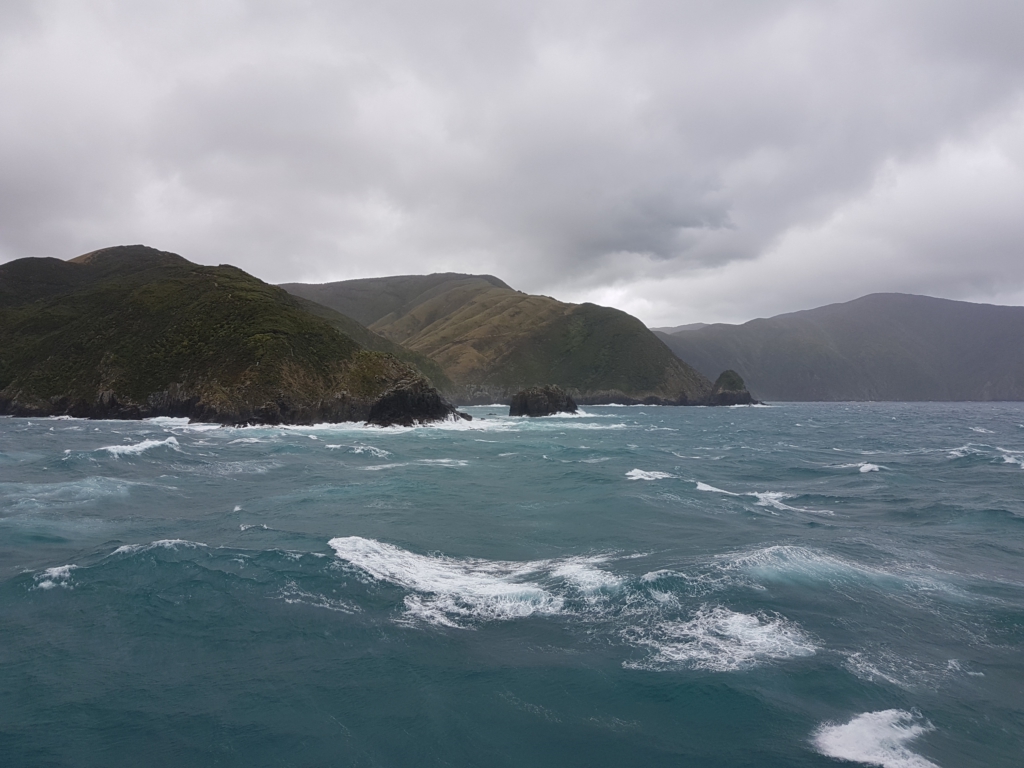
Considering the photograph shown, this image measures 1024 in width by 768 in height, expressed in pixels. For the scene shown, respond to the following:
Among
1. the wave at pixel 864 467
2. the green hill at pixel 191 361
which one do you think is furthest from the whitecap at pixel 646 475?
the green hill at pixel 191 361

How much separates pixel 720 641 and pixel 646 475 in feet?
79.3

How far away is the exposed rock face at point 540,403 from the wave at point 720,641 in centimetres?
10674

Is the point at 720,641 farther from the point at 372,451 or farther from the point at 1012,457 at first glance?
the point at 1012,457

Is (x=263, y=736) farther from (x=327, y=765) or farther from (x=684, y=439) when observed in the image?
(x=684, y=439)

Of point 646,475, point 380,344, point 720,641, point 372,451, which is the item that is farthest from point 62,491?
point 380,344

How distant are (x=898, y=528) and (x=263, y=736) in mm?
23594

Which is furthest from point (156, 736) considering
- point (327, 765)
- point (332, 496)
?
point (332, 496)

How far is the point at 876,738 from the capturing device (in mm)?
9344

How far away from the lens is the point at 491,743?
9172 millimetres

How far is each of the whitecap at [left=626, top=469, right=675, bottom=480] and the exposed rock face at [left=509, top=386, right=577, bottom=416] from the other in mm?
82366

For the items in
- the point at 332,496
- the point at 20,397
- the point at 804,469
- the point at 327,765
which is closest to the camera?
the point at 327,765

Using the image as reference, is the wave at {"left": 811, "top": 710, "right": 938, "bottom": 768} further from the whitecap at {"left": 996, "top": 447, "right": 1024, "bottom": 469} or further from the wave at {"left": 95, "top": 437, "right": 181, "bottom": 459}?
the whitecap at {"left": 996, "top": 447, "right": 1024, "bottom": 469}

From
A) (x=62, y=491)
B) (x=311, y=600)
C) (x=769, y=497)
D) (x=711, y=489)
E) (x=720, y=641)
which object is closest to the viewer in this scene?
(x=720, y=641)

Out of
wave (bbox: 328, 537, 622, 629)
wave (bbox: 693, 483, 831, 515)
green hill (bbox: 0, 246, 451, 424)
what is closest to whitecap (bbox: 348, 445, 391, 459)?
wave (bbox: 693, 483, 831, 515)
